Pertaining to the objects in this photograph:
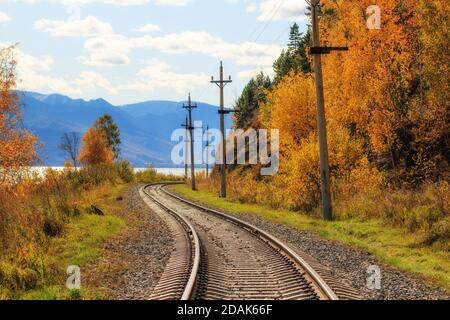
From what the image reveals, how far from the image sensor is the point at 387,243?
1453cm

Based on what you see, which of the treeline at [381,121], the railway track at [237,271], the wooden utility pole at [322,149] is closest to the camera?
the railway track at [237,271]

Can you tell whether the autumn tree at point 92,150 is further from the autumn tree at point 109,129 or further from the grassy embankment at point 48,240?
the grassy embankment at point 48,240

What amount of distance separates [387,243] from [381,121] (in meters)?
13.1

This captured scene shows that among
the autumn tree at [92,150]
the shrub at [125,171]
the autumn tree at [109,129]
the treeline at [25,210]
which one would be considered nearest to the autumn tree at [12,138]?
the treeline at [25,210]

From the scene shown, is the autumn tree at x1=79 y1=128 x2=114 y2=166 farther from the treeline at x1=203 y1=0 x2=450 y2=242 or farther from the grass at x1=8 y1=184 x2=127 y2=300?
the grass at x1=8 y1=184 x2=127 y2=300

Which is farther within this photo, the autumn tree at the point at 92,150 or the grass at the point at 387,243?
the autumn tree at the point at 92,150

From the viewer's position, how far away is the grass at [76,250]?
29.3 feet

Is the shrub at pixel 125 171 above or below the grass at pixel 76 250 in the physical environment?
above

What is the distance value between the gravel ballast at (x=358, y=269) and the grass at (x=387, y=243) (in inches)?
15.4

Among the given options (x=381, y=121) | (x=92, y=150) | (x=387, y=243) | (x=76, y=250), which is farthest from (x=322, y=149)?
(x=92, y=150)

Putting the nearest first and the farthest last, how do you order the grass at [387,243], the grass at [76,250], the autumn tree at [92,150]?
the grass at [76,250]
the grass at [387,243]
the autumn tree at [92,150]

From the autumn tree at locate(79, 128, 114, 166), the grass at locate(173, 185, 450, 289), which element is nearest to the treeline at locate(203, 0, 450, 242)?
the grass at locate(173, 185, 450, 289)

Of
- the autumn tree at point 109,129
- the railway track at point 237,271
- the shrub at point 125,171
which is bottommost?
the railway track at point 237,271

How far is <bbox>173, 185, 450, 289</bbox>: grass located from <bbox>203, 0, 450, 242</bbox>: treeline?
3.02 feet
